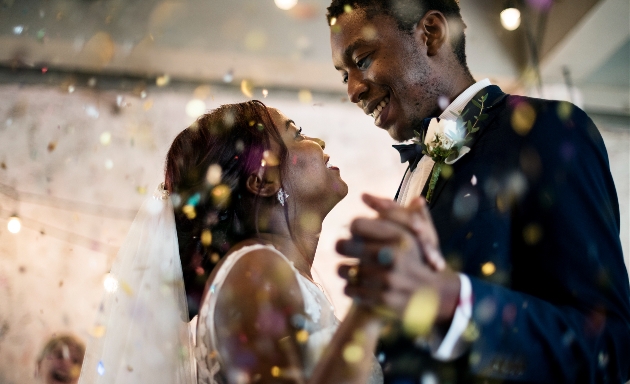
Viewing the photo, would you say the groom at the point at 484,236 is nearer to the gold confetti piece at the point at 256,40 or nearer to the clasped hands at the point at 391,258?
the clasped hands at the point at 391,258

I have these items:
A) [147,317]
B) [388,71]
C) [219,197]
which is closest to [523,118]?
[388,71]

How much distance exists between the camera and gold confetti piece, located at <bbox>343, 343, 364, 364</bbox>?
932mm

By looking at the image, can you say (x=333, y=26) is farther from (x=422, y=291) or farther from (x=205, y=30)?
(x=205, y=30)

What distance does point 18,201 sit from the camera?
417 centimetres

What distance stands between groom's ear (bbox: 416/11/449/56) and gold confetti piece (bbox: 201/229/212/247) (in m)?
1.02

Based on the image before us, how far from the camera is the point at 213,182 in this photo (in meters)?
1.84

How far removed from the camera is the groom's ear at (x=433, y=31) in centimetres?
196

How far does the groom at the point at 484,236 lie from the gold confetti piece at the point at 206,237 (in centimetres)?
72

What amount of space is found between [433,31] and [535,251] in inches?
40.9

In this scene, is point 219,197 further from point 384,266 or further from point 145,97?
point 145,97

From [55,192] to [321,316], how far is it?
3486mm

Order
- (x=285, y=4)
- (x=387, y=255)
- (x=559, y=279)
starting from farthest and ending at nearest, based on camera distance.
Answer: (x=285, y=4), (x=559, y=279), (x=387, y=255)

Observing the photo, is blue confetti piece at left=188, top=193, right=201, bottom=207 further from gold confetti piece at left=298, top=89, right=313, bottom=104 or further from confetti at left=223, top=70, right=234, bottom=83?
gold confetti piece at left=298, top=89, right=313, bottom=104

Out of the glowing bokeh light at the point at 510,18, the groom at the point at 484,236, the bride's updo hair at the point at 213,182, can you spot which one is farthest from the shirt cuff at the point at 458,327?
the glowing bokeh light at the point at 510,18
